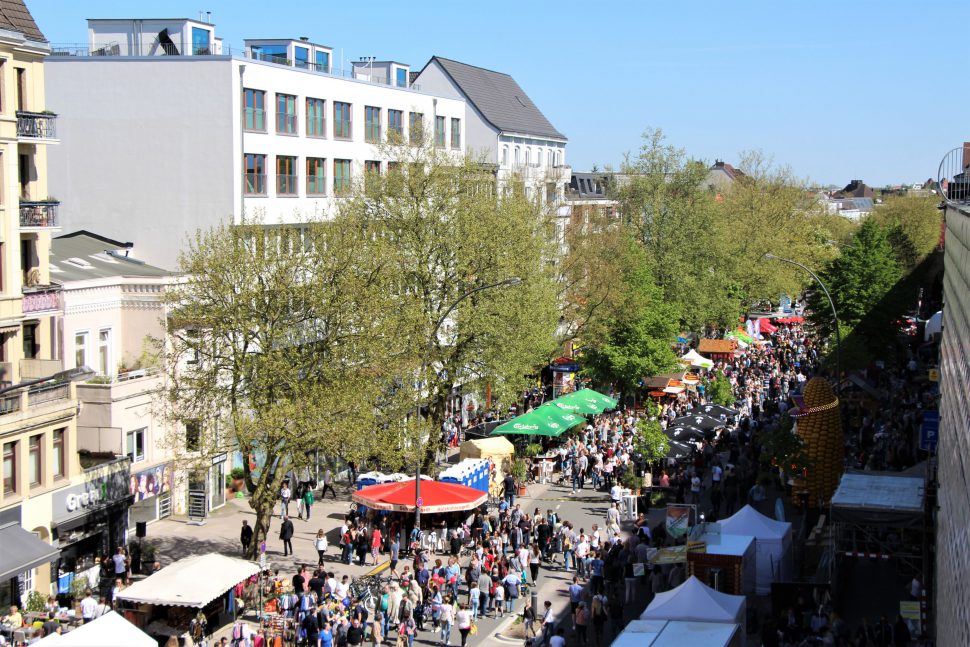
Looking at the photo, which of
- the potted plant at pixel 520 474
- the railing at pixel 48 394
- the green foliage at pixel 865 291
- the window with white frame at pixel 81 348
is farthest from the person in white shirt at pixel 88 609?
the green foliage at pixel 865 291

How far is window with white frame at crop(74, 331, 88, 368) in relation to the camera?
3475 centimetres

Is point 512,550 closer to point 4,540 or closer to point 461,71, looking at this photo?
point 4,540

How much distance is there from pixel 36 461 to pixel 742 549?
18400 millimetres

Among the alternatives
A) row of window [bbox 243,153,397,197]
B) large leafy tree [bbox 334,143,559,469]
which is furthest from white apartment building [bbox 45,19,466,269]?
large leafy tree [bbox 334,143,559,469]

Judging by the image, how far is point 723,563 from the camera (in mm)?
28875

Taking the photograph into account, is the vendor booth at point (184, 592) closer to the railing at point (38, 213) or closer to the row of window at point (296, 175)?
the railing at point (38, 213)

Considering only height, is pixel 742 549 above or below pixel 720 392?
below

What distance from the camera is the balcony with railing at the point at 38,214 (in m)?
32.0

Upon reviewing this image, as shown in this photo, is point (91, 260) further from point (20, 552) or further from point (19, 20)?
point (20, 552)

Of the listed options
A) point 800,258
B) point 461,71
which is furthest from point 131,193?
point 800,258

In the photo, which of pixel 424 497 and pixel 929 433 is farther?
pixel 929 433

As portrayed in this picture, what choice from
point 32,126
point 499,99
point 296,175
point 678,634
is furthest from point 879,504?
point 499,99

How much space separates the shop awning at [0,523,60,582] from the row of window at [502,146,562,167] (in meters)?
49.9

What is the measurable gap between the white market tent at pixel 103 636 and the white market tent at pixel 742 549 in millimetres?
14001
